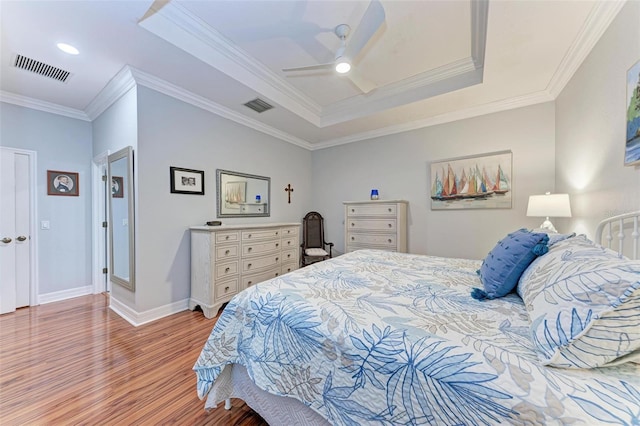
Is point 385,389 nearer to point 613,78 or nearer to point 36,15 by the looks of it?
point 613,78

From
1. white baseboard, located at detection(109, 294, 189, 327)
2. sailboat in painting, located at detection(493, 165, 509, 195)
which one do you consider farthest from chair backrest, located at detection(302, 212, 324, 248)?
sailboat in painting, located at detection(493, 165, 509, 195)

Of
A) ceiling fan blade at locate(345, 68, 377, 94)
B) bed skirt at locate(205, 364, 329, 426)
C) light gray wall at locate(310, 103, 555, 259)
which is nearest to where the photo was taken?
bed skirt at locate(205, 364, 329, 426)

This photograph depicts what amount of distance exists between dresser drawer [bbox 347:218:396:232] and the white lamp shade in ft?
5.24

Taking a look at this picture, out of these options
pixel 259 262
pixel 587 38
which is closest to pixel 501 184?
pixel 587 38

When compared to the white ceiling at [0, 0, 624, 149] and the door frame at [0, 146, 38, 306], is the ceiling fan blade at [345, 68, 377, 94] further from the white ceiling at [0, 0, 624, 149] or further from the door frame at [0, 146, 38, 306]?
the door frame at [0, 146, 38, 306]

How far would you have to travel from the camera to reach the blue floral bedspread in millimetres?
646

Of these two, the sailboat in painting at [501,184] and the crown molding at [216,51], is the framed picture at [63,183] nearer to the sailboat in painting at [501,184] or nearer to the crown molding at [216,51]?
the crown molding at [216,51]

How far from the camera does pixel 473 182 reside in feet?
10.9

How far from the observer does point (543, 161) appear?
9.67 ft

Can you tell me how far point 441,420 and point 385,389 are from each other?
7.1 inches

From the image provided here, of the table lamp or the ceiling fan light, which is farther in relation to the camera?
the table lamp

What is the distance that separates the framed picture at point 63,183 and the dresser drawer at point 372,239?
4098mm

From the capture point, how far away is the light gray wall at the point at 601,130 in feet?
5.06

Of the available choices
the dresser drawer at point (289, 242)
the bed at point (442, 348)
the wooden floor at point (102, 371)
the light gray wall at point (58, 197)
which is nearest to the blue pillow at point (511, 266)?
the bed at point (442, 348)
